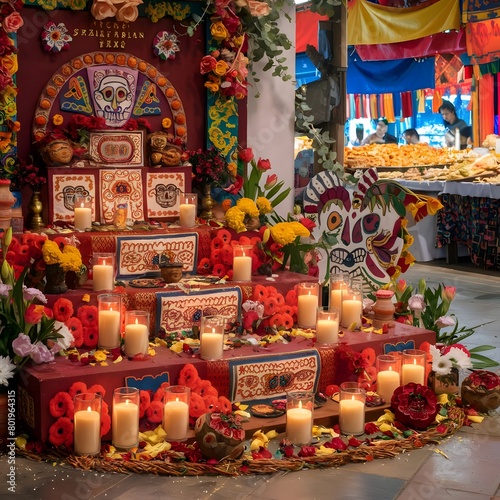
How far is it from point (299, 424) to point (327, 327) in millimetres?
896

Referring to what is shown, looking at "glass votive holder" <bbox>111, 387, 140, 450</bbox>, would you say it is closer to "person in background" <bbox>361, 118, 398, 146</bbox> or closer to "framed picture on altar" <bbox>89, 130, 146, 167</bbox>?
"framed picture on altar" <bbox>89, 130, 146, 167</bbox>

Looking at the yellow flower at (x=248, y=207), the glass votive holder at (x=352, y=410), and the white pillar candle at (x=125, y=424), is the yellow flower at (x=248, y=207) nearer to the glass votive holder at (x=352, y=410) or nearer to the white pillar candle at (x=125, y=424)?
the glass votive holder at (x=352, y=410)

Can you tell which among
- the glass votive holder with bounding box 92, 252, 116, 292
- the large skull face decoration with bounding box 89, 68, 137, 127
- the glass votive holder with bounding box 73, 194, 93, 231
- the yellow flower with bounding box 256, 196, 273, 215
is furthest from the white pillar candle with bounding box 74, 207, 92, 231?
the yellow flower with bounding box 256, 196, 273, 215

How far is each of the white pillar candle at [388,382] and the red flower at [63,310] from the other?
5.78ft

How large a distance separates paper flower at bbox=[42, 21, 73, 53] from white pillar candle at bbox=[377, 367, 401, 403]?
9.82 feet

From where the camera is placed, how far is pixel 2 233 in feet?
18.3

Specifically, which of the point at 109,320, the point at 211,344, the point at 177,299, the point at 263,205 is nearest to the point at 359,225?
the point at 263,205

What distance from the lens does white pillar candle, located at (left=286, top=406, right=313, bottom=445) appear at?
4.63m

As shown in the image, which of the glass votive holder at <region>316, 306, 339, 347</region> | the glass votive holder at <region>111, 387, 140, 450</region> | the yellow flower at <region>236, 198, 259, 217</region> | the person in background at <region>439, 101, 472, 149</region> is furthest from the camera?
the person in background at <region>439, 101, 472, 149</region>

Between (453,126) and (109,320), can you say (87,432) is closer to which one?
(109,320)

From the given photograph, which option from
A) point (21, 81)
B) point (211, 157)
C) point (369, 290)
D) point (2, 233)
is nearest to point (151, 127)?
point (211, 157)

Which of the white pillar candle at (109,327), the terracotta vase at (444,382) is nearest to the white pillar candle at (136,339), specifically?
the white pillar candle at (109,327)

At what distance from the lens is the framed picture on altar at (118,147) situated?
6367mm

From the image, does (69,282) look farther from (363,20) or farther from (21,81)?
(363,20)
